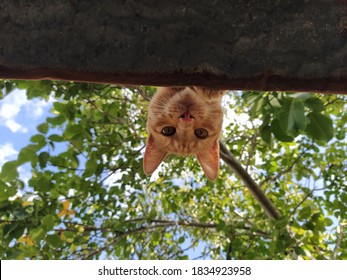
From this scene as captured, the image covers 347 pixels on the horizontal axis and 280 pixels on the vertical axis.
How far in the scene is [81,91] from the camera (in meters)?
3.51

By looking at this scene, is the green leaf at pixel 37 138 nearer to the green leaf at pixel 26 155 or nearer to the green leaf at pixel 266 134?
the green leaf at pixel 26 155

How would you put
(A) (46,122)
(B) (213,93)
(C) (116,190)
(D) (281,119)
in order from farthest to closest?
1. (C) (116,190)
2. (A) (46,122)
3. (B) (213,93)
4. (D) (281,119)

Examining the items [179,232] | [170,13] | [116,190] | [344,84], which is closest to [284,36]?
[344,84]

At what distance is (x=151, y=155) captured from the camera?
2664mm

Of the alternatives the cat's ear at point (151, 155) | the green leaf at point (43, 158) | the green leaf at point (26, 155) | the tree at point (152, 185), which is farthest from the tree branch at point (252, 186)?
the green leaf at point (26, 155)

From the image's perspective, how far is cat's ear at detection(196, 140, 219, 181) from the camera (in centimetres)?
262

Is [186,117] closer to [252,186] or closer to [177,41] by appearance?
[177,41]

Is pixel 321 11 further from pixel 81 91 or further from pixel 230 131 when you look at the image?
pixel 230 131

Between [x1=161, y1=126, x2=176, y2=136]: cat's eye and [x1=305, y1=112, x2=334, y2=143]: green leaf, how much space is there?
88 cm

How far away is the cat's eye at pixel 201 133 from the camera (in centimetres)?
254

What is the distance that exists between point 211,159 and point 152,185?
231cm

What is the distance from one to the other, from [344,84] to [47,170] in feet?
9.63

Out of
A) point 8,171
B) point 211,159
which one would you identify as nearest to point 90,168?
point 8,171

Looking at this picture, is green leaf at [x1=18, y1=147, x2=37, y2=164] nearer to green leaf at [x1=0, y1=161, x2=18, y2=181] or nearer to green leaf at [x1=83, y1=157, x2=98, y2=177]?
green leaf at [x1=0, y1=161, x2=18, y2=181]
